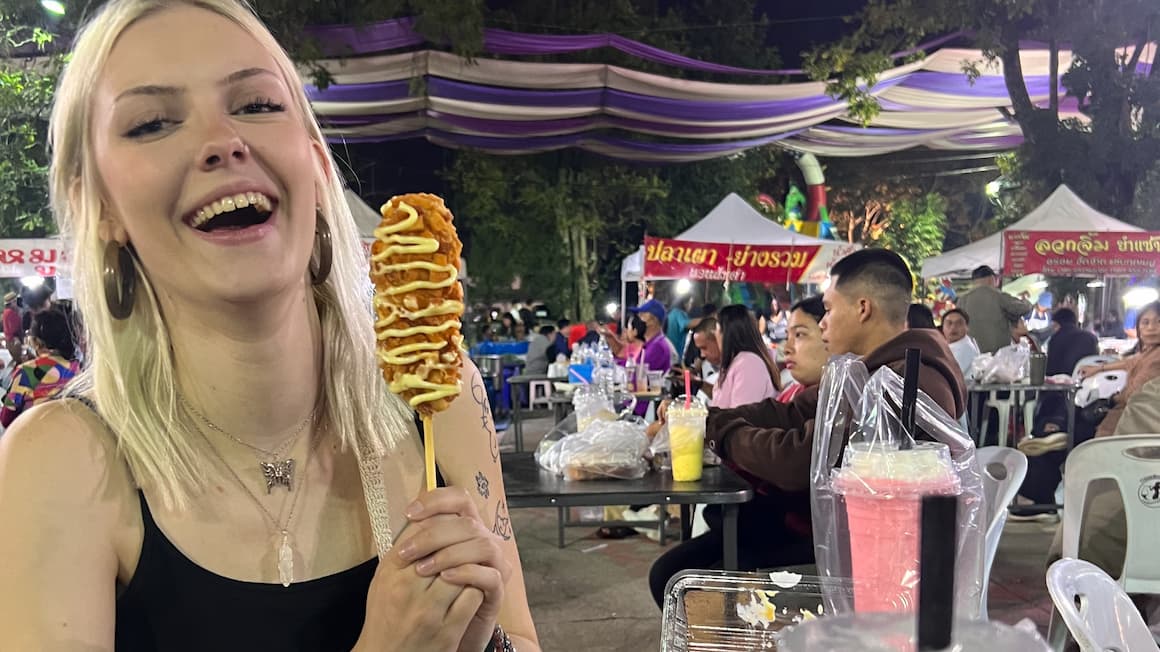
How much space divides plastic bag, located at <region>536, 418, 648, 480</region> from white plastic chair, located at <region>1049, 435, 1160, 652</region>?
176 centimetres

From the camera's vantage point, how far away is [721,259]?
9625mm

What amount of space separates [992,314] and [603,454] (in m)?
7.15

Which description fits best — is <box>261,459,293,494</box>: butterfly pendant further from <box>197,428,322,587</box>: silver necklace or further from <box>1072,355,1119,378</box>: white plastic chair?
<box>1072,355,1119,378</box>: white plastic chair

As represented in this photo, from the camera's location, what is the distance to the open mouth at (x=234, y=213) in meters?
1.19

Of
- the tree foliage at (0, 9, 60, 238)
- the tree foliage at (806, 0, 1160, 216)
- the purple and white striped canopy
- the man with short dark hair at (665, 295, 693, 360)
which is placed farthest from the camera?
the man with short dark hair at (665, 295, 693, 360)

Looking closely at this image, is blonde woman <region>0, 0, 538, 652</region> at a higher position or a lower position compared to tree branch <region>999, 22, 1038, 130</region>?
lower

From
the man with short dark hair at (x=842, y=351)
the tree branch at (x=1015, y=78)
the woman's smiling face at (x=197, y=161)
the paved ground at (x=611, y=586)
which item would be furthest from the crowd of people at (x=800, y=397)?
the tree branch at (x=1015, y=78)

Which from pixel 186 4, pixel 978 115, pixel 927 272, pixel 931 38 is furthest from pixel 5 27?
pixel 927 272

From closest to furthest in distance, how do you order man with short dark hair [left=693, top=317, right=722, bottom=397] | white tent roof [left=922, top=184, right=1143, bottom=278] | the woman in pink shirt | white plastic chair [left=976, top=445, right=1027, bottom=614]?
white plastic chair [left=976, top=445, right=1027, bottom=614] < the woman in pink shirt < man with short dark hair [left=693, top=317, right=722, bottom=397] < white tent roof [left=922, top=184, right=1143, bottom=278]

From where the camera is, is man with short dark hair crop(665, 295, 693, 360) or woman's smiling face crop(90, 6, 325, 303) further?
man with short dark hair crop(665, 295, 693, 360)

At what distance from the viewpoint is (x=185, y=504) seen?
1294 millimetres

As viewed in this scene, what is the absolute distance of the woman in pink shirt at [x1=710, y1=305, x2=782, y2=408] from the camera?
516 cm

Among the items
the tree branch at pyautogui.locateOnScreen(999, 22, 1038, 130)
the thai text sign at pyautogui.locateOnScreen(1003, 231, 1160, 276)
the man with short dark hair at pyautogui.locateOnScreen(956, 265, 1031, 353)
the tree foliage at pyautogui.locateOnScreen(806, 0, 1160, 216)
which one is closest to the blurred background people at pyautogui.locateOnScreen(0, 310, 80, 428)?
the man with short dark hair at pyautogui.locateOnScreen(956, 265, 1031, 353)

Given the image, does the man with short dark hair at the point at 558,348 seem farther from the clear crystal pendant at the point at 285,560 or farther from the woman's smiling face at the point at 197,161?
the woman's smiling face at the point at 197,161
